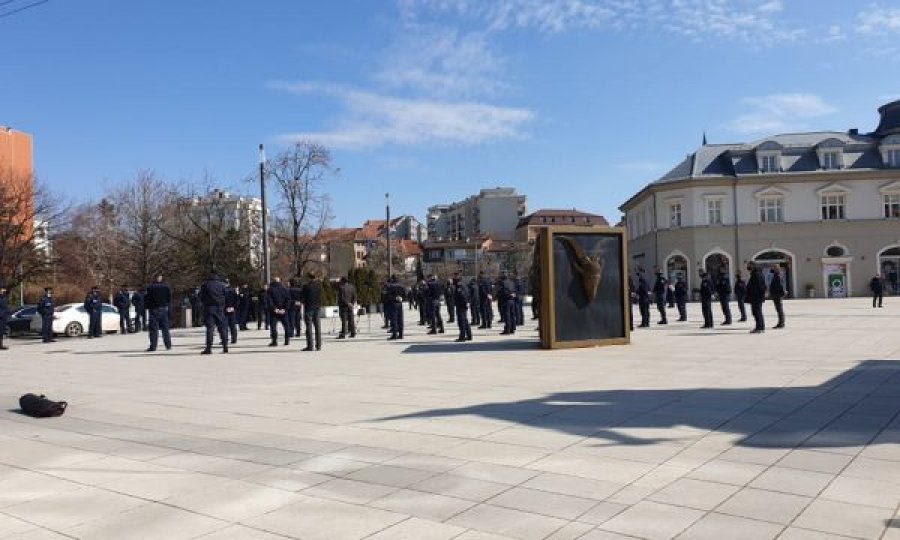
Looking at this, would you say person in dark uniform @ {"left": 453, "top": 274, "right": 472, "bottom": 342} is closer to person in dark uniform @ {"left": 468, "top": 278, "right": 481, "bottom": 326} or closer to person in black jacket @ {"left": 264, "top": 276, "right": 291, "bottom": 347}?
person in black jacket @ {"left": 264, "top": 276, "right": 291, "bottom": 347}

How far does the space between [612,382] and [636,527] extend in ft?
21.5

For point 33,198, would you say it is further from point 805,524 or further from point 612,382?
point 805,524

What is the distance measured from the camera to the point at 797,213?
5416 centimetres

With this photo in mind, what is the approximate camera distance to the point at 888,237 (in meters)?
52.8

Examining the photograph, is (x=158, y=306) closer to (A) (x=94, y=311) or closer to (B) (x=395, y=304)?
(B) (x=395, y=304)

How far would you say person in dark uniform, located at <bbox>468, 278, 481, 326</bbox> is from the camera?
24.9 m

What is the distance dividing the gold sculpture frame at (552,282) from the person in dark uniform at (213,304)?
7796 millimetres

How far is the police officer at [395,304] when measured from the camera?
2091 cm

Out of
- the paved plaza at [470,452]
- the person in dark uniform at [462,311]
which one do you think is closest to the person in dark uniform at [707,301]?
the person in dark uniform at [462,311]

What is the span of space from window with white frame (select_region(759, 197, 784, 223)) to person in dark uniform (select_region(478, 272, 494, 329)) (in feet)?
120

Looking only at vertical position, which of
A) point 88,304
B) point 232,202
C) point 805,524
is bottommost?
point 805,524

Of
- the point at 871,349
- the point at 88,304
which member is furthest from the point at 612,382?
the point at 88,304

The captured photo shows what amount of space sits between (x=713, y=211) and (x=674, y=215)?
290 centimetres

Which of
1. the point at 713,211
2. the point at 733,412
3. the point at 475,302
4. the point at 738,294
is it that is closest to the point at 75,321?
the point at 475,302
